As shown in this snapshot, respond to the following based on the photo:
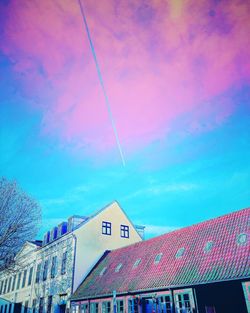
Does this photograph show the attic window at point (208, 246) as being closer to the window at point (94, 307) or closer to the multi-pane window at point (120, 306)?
the multi-pane window at point (120, 306)

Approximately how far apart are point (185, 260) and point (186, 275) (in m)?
1.48

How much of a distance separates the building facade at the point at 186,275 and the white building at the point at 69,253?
346 centimetres

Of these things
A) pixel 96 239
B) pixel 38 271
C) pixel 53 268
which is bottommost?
pixel 53 268

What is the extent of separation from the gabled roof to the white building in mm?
2262

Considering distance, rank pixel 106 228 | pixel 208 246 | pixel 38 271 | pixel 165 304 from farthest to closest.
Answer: pixel 38 271 → pixel 106 228 → pixel 208 246 → pixel 165 304

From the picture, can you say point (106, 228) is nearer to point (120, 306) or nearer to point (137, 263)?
point (137, 263)

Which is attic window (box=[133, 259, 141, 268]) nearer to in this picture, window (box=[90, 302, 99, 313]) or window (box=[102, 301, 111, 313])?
window (box=[102, 301, 111, 313])

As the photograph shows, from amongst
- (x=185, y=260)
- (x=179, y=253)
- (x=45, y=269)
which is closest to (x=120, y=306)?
(x=179, y=253)

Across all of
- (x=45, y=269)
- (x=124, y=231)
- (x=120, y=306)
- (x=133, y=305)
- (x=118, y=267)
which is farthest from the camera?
(x=45, y=269)

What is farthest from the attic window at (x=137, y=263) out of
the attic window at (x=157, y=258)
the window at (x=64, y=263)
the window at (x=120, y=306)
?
the window at (x=64, y=263)

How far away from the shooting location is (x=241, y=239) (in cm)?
1499

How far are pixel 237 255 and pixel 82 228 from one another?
16446mm

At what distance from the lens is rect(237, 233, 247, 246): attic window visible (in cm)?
1468

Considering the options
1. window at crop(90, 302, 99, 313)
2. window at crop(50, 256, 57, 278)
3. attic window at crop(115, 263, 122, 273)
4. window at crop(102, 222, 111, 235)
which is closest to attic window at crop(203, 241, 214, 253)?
attic window at crop(115, 263, 122, 273)
